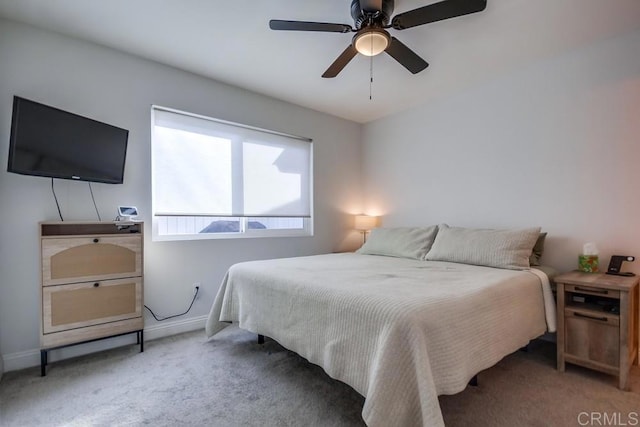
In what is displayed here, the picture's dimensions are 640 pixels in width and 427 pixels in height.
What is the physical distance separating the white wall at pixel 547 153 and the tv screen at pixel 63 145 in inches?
122

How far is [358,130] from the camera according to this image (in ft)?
14.2

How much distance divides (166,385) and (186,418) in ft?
1.35

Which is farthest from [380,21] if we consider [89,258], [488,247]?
[89,258]

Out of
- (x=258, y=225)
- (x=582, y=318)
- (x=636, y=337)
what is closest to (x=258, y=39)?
(x=258, y=225)

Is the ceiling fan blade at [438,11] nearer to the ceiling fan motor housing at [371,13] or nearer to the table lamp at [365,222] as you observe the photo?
the ceiling fan motor housing at [371,13]

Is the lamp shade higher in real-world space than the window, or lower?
lower

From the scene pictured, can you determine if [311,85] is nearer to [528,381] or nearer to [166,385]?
[166,385]

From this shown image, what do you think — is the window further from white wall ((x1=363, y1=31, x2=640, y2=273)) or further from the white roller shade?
white wall ((x1=363, y1=31, x2=640, y2=273))

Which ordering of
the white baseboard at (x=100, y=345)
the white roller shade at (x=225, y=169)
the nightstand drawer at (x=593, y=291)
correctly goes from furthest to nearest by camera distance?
1. the white roller shade at (x=225, y=169)
2. the white baseboard at (x=100, y=345)
3. the nightstand drawer at (x=593, y=291)

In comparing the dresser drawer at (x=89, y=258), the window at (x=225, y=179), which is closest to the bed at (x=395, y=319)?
the dresser drawer at (x=89, y=258)

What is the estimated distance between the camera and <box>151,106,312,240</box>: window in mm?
2732

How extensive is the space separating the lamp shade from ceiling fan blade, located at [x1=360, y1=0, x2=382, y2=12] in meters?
2.65

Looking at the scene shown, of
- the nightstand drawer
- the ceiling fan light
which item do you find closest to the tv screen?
the ceiling fan light

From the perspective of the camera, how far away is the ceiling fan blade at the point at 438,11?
60.5 inches
